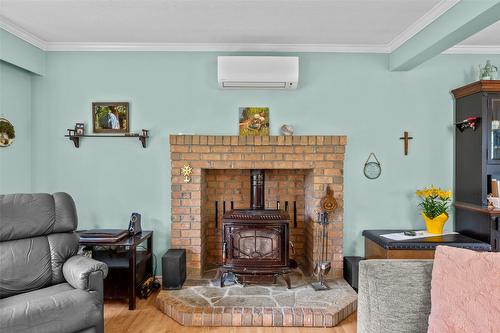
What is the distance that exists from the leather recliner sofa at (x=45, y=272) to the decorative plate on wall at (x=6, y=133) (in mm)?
1052

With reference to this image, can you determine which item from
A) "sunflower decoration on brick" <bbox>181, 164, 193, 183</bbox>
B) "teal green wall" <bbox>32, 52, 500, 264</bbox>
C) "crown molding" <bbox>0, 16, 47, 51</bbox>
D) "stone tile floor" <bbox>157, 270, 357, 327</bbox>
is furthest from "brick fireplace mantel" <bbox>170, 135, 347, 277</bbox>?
"crown molding" <bbox>0, 16, 47, 51</bbox>

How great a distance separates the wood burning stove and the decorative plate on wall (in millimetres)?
2118

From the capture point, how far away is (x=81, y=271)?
2156mm

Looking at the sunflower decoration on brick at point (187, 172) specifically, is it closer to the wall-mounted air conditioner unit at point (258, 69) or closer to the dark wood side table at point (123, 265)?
the dark wood side table at point (123, 265)

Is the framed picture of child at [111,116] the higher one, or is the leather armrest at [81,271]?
the framed picture of child at [111,116]

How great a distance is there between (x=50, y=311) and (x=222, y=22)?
2.39 metres

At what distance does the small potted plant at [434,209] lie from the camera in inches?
123

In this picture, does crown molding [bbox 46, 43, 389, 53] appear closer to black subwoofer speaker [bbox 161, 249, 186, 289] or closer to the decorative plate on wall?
the decorative plate on wall

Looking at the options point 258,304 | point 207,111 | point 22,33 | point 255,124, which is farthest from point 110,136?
point 258,304

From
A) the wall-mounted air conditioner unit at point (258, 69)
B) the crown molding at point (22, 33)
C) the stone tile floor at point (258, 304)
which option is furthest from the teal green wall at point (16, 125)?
the wall-mounted air conditioner unit at point (258, 69)

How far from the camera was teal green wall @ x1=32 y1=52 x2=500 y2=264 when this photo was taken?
3355 millimetres

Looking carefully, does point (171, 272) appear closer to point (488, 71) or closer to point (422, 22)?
point (422, 22)

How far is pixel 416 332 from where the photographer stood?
1.46 meters

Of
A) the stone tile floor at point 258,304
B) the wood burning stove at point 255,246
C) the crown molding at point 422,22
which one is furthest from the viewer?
the wood burning stove at point 255,246
